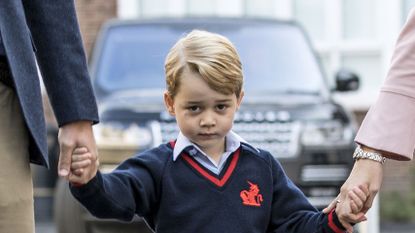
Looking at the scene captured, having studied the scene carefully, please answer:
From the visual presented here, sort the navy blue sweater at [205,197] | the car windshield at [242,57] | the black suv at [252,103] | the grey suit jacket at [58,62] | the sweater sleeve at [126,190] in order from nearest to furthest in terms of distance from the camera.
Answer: the grey suit jacket at [58,62] < the sweater sleeve at [126,190] < the navy blue sweater at [205,197] < the black suv at [252,103] < the car windshield at [242,57]

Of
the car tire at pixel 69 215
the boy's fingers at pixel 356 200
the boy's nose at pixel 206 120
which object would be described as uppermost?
the boy's nose at pixel 206 120

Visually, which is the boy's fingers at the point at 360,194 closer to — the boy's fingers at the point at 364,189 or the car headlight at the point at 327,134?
the boy's fingers at the point at 364,189

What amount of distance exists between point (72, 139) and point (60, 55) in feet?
0.78

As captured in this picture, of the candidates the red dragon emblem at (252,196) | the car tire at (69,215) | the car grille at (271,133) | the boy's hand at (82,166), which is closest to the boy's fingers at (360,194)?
the red dragon emblem at (252,196)

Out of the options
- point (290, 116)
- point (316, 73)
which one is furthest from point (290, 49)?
point (290, 116)

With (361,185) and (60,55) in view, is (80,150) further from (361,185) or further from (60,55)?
(361,185)

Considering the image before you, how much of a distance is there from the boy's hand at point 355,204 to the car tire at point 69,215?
14.0ft

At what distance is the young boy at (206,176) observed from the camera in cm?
362

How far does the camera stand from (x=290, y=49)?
912cm

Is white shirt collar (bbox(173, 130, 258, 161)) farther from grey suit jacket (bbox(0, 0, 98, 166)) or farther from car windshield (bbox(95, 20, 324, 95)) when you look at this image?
car windshield (bbox(95, 20, 324, 95))

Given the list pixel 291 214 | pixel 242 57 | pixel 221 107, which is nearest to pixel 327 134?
pixel 242 57

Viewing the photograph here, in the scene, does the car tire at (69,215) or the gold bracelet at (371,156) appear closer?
the gold bracelet at (371,156)

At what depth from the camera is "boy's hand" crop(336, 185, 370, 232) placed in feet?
12.1

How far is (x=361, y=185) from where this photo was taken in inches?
146
